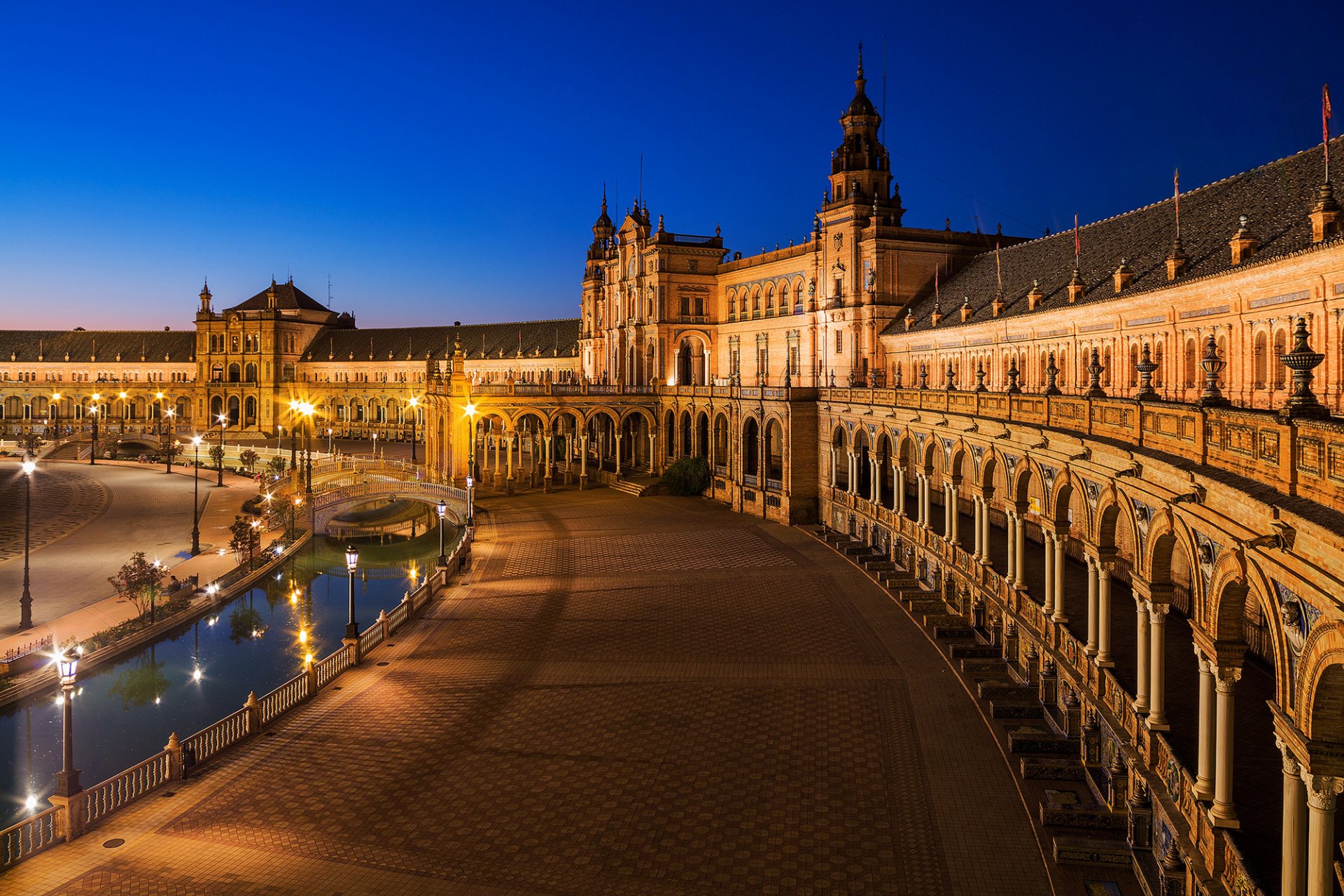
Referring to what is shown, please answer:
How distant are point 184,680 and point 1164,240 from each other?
36.9m

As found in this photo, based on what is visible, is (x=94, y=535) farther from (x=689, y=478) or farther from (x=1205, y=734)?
(x=1205, y=734)

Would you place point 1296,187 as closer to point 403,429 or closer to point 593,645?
point 593,645

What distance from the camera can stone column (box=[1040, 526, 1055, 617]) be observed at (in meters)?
20.5

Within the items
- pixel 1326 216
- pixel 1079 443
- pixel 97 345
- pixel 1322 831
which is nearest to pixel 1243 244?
pixel 1326 216

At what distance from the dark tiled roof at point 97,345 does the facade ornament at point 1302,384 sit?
437 ft

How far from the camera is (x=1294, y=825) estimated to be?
966 centimetres

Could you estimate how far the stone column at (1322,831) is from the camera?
895 centimetres

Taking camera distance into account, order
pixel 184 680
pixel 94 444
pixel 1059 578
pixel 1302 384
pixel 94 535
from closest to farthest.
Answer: pixel 1302 384, pixel 1059 578, pixel 184 680, pixel 94 535, pixel 94 444

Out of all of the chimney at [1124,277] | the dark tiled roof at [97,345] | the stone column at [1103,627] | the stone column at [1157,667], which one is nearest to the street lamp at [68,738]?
the stone column at [1157,667]

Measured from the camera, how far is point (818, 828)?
1598 cm

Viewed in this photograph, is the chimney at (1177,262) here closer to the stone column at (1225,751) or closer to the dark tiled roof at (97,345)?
the stone column at (1225,751)

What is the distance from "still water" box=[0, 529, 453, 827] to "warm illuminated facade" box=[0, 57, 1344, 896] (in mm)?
20649

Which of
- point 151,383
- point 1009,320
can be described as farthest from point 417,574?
point 151,383

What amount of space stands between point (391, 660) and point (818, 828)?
15.1 m
